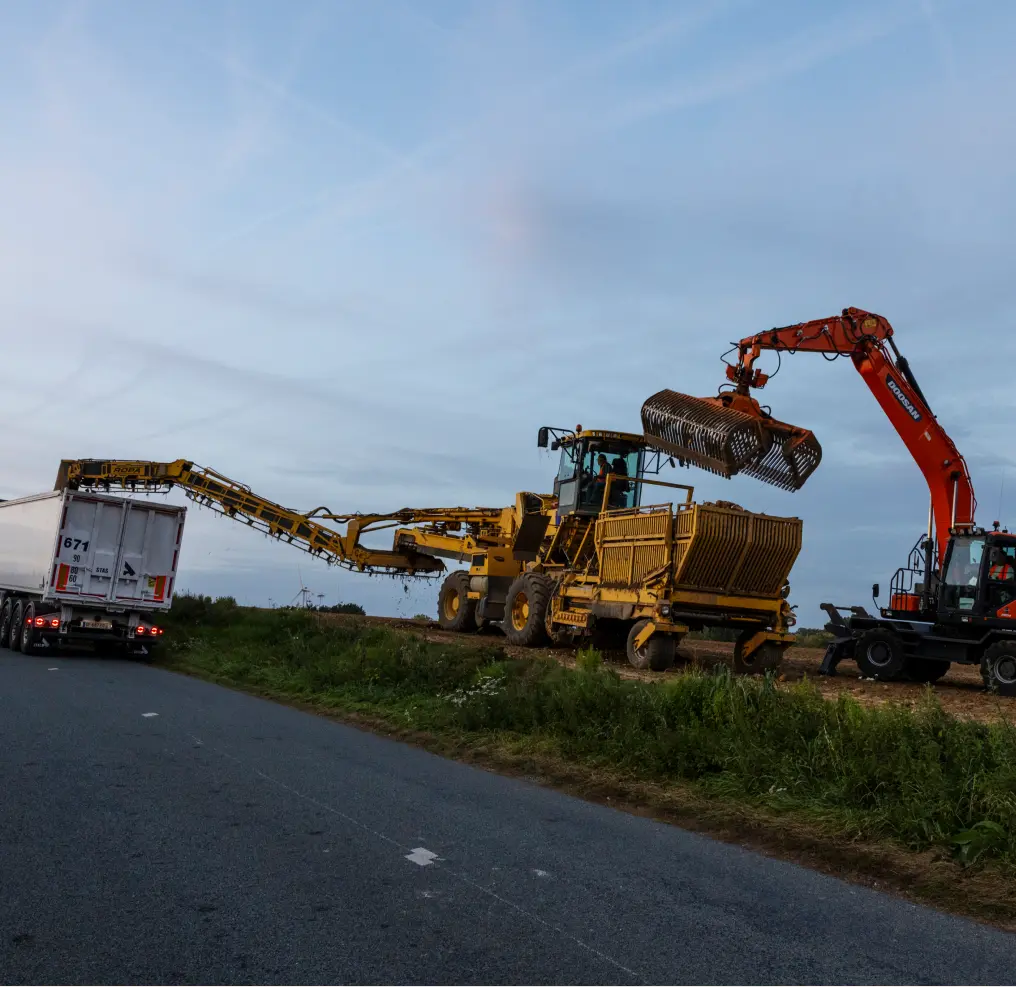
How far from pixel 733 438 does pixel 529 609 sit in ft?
19.3

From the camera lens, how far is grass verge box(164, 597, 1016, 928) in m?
6.95

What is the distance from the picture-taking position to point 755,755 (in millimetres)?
9086

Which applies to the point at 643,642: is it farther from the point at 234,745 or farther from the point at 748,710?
the point at 234,745

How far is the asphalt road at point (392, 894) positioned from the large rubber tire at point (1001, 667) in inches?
419

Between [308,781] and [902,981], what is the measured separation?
5265mm

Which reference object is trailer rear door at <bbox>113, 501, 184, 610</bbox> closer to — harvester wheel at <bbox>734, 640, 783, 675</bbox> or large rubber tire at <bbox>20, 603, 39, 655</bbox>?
large rubber tire at <bbox>20, 603, 39, 655</bbox>

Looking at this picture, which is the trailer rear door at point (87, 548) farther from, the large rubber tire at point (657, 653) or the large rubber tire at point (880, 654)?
the large rubber tire at point (880, 654)

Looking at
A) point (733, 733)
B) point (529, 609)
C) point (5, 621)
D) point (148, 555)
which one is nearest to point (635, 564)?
point (529, 609)

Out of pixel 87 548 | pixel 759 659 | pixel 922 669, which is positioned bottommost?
pixel 759 659

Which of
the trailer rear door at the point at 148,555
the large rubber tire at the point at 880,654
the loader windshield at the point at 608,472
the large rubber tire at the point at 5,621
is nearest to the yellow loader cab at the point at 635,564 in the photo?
the loader windshield at the point at 608,472

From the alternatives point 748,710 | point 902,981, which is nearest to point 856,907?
point 902,981

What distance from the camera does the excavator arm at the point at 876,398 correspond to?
17625 mm

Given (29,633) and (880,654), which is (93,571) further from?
(880,654)

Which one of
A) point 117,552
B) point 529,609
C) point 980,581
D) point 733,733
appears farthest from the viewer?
point 117,552
